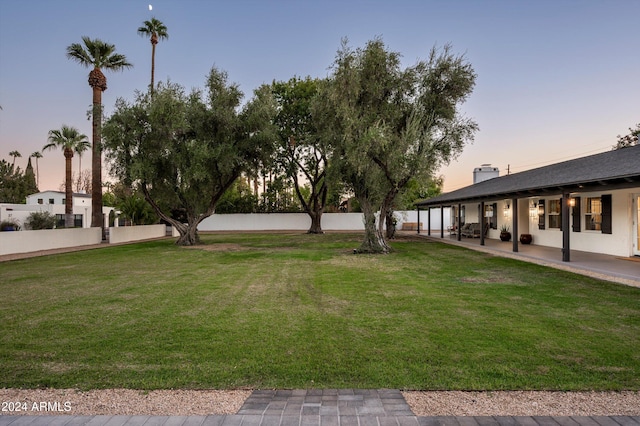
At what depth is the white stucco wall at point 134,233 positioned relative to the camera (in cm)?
1919

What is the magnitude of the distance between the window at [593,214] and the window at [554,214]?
1.07 metres

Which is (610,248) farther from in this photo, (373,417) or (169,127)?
(169,127)

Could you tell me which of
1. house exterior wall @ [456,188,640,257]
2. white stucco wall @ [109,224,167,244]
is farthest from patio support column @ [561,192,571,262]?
white stucco wall @ [109,224,167,244]

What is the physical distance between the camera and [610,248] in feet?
36.7

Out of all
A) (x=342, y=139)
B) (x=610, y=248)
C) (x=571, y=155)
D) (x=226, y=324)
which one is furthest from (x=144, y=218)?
(x=571, y=155)

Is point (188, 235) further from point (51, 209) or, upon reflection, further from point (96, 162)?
point (51, 209)

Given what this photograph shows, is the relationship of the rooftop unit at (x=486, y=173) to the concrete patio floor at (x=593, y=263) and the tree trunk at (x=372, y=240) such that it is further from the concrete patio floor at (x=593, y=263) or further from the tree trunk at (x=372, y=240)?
the tree trunk at (x=372, y=240)

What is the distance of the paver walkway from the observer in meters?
2.31

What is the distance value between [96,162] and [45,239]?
188 inches

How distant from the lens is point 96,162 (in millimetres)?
18141

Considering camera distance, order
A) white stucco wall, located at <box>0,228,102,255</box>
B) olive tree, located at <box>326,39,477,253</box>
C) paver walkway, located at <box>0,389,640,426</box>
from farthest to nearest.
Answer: white stucco wall, located at <box>0,228,102,255</box>
olive tree, located at <box>326,39,477,253</box>
paver walkway, located at <box>0,389,640,426</box>

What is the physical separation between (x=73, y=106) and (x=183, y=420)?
25.1 m

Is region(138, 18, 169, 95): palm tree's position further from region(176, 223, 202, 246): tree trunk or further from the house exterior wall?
the house exterior wall

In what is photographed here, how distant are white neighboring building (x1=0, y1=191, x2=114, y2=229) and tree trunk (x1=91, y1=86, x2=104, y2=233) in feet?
7.75
